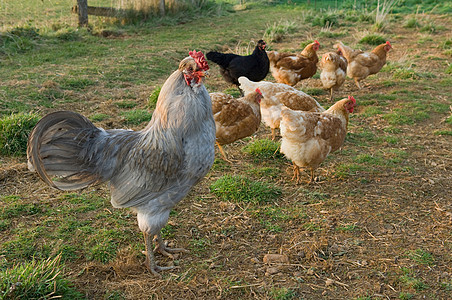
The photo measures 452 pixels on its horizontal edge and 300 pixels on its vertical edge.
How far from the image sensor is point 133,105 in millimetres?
7551

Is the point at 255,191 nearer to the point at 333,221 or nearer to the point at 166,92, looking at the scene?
the point at 333,221

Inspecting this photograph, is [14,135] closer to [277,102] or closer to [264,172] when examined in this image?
[264,172]

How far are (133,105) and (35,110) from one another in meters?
1.78

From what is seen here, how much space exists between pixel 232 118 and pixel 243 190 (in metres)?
1.18

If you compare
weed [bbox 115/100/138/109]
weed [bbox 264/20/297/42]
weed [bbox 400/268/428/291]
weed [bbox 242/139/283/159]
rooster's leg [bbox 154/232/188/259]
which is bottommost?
rooster's leg [bbox 154/232/188/259]

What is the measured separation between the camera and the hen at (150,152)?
320 cm

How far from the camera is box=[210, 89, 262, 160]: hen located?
5.45 metres

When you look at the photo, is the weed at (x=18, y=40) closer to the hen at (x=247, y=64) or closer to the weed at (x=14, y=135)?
the weed at (x=14, y=135)

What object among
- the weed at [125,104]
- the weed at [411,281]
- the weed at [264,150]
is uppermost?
the weed at [125,104]

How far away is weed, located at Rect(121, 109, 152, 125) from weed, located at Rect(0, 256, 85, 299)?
3874 millimetres

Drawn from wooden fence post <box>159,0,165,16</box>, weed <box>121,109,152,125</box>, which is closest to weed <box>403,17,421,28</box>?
wooden fence post <box>159,0,165,16</box>

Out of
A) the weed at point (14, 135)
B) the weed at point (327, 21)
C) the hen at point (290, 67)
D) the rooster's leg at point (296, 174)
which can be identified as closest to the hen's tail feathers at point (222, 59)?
the hen at point (290, 67)

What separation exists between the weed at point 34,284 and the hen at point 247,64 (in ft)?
19.6

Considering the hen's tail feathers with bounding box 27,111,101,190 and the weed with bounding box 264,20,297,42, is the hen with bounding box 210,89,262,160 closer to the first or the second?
the hen's tail feathers with bounding box 27,111,101,190
